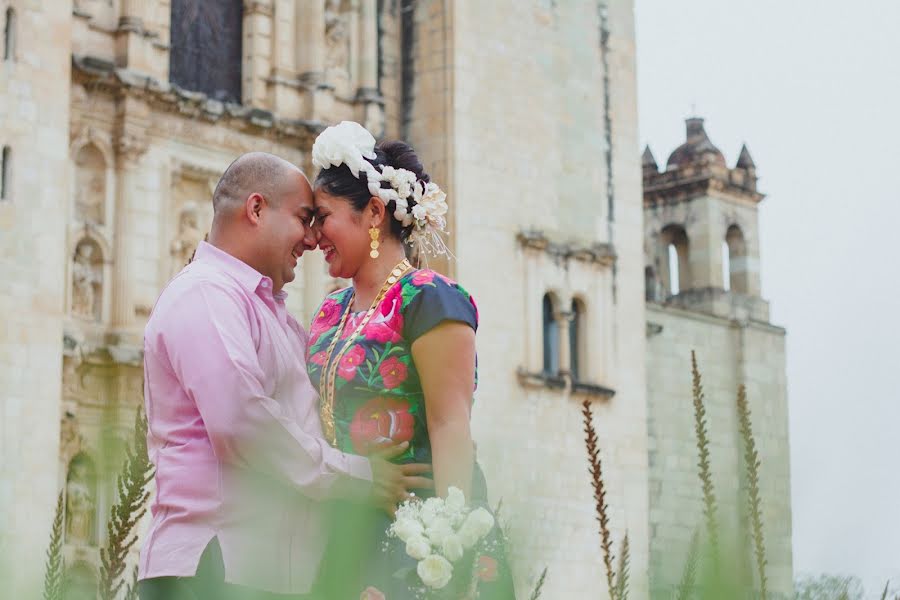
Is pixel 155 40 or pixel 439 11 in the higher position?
pixel 439 11

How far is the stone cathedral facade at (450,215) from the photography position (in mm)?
13586

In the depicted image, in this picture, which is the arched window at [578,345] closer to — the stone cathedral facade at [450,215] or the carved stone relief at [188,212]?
the stone cathedral facade at [450,215]

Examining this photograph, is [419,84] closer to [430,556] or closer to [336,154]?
[336,154]

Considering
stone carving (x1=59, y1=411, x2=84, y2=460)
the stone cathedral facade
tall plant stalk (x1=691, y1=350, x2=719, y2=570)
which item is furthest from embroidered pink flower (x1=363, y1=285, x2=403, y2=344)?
stone carving (x1=59, y1=411, x2=84, y2=460)

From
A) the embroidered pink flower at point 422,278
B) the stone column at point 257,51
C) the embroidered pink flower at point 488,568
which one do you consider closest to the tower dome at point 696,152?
the stone column at point 257,51

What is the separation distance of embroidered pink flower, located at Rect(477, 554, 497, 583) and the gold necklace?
0.68 m

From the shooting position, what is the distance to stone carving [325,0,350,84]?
17562 millimetres

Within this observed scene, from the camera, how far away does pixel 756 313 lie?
2281cm

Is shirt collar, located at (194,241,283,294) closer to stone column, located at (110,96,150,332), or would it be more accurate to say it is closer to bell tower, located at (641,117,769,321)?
stone column, located at (110,96,150,332)

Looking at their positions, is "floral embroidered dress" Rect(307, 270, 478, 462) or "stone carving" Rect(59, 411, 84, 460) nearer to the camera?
"floral embroidered dress" Rect(307, 270, 478, 462)

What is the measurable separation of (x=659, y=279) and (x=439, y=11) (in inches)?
268

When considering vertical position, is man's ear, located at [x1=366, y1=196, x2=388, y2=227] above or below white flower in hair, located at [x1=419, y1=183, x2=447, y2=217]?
below

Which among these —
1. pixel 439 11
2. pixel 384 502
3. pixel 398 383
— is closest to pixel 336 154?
pixel 398 383

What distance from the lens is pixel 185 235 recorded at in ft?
51.5
